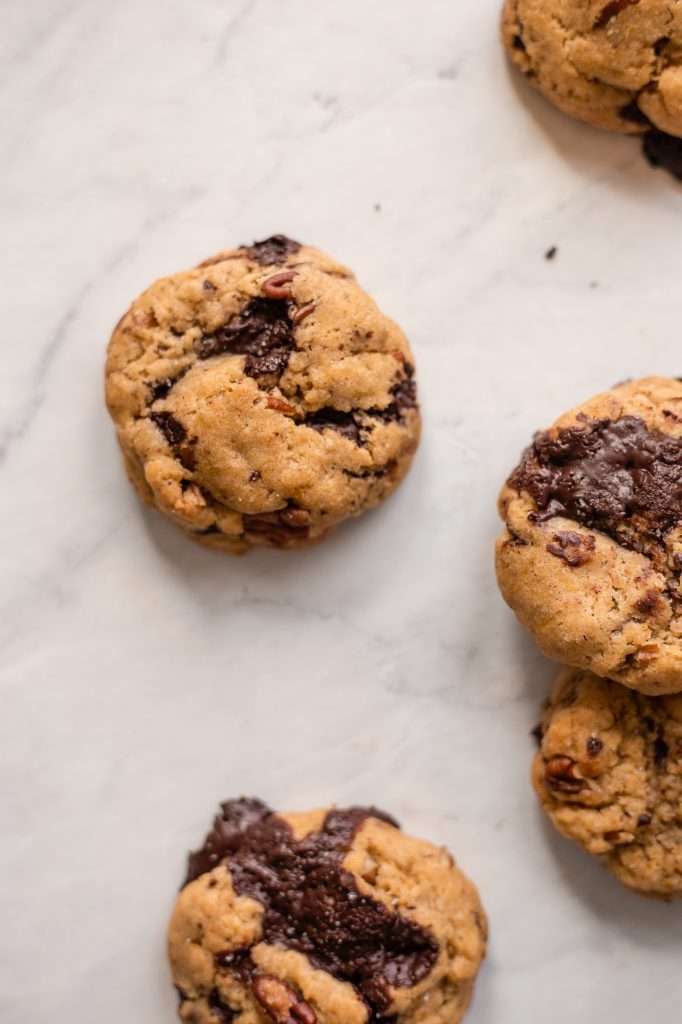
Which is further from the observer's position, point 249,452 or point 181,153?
point 181,153

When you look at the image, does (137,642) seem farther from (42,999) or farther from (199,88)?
(199,88)

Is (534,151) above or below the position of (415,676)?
above

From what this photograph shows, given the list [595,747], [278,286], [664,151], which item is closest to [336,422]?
[278,286]

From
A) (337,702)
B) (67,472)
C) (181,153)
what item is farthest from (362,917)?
(181,153)

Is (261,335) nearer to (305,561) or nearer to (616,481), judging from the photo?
(305,561)

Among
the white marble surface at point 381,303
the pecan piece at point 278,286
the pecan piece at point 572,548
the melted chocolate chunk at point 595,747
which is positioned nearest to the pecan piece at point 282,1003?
the white marble surface at point 381,303

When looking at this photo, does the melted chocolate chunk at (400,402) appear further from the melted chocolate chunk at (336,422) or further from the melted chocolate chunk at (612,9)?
the melted chocolate chunk at (612,9)

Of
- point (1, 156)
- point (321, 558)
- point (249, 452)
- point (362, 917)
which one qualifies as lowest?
point (362, 917)
